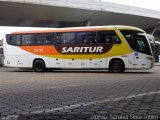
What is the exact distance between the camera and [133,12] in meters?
62.5

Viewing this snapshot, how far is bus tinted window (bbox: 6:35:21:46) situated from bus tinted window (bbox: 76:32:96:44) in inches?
171

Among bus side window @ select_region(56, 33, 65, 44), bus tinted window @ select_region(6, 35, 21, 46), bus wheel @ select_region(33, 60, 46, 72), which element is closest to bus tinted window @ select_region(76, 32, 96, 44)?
bus side window @ select_region(56, 33, 65, 44)

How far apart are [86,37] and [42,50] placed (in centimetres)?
320

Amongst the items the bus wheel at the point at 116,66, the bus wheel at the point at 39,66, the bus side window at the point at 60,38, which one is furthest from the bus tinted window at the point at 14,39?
Result: the bus wheel at the point at 116,66

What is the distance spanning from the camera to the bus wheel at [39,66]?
75.0 ft

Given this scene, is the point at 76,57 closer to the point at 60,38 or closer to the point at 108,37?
the point at 60,38

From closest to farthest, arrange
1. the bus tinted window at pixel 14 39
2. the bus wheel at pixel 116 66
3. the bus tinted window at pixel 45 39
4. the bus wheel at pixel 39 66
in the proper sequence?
1. the bus wheel at pixel 116 66
2. the bus tinted window at pixel 45 39
3. the bus wheel at pixel 39 66
4. the bus tinted window at pixel 14 39

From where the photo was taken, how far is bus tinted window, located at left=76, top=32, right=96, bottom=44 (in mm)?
21578

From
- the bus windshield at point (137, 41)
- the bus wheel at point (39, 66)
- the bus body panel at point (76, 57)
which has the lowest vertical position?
the bus wheel at point (39, 66)

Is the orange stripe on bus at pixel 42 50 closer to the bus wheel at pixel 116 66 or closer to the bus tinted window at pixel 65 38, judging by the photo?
the bus tinted window at pixel 65 38

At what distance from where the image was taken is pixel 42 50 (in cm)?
2288

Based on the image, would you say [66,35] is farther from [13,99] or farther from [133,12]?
[133,12]

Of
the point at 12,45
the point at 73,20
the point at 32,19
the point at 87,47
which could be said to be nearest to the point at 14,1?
the point at 32,19

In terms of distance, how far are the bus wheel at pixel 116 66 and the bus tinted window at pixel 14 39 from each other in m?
6.73
